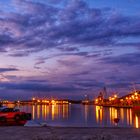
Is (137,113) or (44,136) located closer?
(44,136)

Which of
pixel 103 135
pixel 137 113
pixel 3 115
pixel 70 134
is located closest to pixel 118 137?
pixel 103 135

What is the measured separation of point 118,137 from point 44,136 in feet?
13.0

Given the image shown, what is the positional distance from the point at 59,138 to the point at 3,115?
22.9 m

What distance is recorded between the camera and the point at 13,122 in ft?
139

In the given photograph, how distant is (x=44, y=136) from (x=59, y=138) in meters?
1.02

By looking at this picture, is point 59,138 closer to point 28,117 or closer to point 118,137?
point 118,137

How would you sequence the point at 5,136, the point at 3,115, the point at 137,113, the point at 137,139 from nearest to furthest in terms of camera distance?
the point at 137,139 → the point at 5,136 → the point at 3,115 → the point at 137,113

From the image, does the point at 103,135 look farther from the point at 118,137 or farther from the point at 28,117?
the point at 28,117

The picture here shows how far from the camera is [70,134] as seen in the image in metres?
21.8

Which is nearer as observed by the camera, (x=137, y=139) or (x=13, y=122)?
(x=137, y=139)

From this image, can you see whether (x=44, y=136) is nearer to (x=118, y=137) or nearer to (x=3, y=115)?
(x=118, y=137)

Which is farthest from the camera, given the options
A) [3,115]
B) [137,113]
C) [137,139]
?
[137,113]

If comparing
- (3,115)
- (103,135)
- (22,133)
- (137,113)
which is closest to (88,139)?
(103,135)

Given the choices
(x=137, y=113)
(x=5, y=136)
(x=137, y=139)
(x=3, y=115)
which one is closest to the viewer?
(x=137, y=139)
